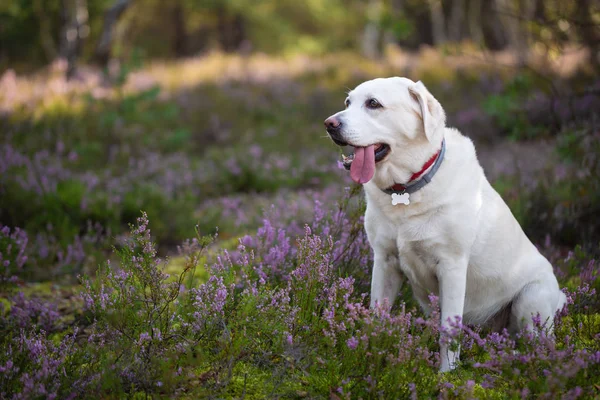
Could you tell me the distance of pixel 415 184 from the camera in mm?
→ 3213

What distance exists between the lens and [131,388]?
2.56m

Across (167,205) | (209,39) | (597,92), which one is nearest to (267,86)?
(167,205)

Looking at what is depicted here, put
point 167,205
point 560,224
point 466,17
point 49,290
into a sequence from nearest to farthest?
point 49,290, point 560,224, point 167,205, point 466,17

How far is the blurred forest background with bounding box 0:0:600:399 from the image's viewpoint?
8.81ft

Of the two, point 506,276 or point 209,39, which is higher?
point 506,276

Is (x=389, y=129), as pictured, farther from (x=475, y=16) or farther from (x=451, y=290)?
(x=475, y=16)

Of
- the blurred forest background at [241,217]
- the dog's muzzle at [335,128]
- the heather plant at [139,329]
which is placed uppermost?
the dog's muzzle at [335,128]

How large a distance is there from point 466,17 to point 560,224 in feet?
92.2

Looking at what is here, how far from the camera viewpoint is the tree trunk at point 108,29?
36.5 feet

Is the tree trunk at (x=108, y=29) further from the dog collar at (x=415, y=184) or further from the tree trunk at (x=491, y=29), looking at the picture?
the tree trunk at (x=491, y=29)

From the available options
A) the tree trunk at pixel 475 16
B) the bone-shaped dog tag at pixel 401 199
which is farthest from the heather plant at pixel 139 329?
the tree trunk at pixel 475 16

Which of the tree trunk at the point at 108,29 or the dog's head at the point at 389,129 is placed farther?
the tree trunk at the point at 108,29

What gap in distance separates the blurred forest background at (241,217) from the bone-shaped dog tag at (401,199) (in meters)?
0.41

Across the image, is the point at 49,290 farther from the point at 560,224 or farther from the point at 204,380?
the point at 560,224
